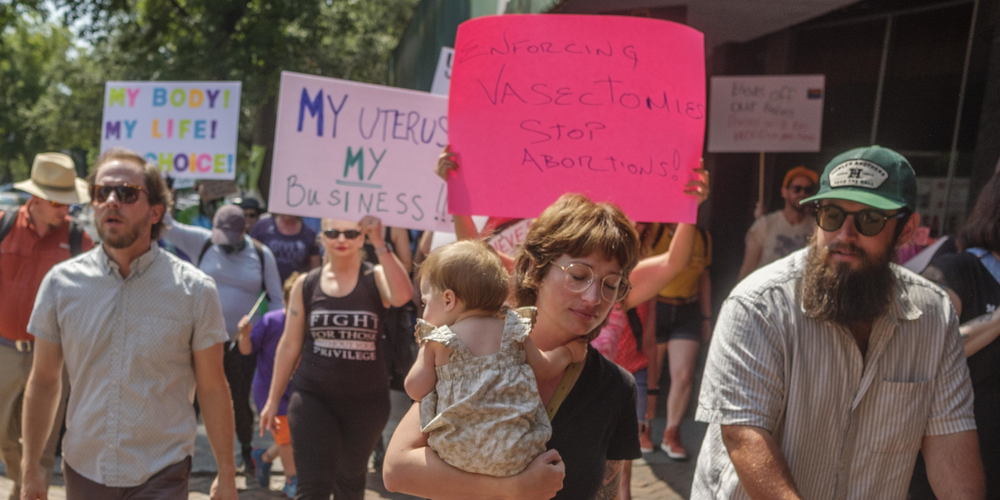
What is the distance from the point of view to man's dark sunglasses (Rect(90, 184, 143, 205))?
323 cm

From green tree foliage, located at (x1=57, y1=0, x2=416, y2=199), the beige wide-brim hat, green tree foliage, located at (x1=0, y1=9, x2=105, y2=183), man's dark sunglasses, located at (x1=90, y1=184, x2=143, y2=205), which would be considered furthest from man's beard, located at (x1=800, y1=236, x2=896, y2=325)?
green tree foliage, located at (x1=0, y1=9, x2=105, y2=183)

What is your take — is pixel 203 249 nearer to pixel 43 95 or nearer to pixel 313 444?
pixel 313 444

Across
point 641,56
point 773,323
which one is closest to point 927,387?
point 773,323

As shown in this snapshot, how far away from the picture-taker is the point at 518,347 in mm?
2021

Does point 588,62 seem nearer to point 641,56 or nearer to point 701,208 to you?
point 641,56

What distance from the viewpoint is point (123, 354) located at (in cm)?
315

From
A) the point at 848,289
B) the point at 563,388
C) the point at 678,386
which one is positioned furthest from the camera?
the point at 678,386

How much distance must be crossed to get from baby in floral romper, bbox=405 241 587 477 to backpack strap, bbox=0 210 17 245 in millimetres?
4238

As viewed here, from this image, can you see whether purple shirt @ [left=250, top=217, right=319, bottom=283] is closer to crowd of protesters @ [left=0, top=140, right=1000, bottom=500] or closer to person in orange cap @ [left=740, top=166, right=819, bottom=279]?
crowd of protesters @ [left=0, top=140, right=1000, bottom=500]

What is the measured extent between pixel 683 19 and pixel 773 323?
4.93 m

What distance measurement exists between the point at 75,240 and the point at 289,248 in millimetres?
2108

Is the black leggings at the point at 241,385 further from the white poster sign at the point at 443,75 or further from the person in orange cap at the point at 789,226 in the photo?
the person in orange cap at the point at 789,226

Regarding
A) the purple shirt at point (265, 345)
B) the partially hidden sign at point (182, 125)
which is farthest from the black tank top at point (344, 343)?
the partially hidden sign at point (182, 125)

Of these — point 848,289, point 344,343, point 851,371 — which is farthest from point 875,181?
point 344,343
